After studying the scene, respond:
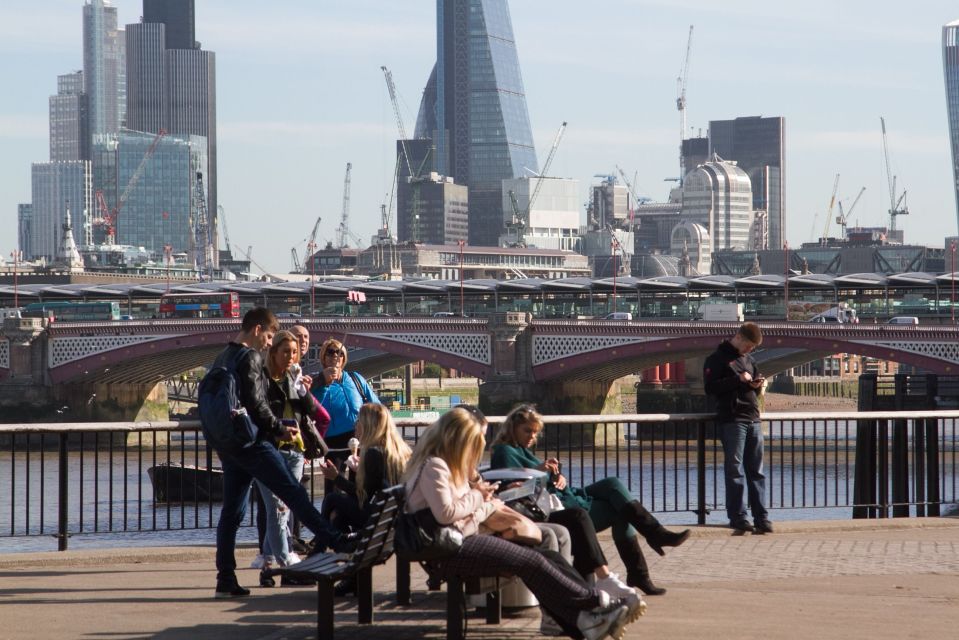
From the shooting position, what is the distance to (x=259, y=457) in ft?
29.2

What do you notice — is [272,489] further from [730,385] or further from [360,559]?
[730,385]

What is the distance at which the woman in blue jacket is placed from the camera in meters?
8.86

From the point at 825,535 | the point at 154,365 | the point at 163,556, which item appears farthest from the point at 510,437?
the point at 154,365

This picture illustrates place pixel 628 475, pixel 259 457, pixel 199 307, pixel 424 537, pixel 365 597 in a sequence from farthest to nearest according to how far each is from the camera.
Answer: pixel 199 307 → pixel 628 475 → pixel 259 457 → pixel 365 597 → pixel 424 537

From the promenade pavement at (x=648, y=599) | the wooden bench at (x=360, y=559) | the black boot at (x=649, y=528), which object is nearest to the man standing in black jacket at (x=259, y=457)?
the promenade pavement at (x=648, y=599)

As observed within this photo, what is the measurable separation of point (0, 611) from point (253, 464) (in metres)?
1.46

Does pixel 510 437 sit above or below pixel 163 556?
above

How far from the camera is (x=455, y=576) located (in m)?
7.47

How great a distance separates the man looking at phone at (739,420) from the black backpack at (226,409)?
12.5 feet

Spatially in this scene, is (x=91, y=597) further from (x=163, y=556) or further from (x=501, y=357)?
(x=501, y=357)

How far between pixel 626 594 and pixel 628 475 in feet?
20.5

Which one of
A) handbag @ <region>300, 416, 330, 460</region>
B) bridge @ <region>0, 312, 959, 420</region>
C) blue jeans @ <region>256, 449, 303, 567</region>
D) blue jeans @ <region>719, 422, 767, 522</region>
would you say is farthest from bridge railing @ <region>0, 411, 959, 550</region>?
bridge @ <region>0, 312, 959, 420</region>

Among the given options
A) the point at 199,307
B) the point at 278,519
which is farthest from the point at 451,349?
the point at 278,519

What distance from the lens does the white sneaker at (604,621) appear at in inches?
288
